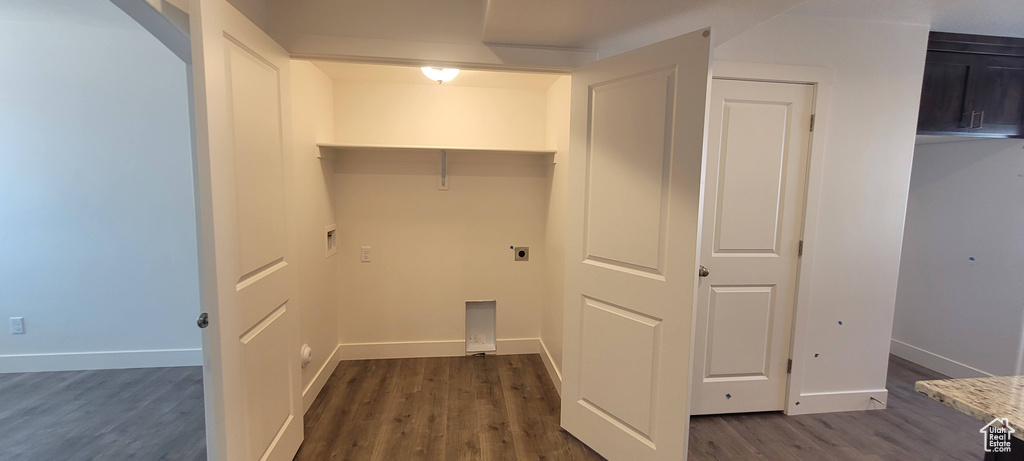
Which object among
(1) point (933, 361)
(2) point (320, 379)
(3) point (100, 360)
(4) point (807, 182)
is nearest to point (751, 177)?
(4) point (807, 182)

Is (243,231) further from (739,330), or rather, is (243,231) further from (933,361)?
(933,361)

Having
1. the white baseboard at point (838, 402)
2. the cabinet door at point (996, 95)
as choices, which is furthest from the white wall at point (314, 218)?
the cabinet door at point (996, 95)

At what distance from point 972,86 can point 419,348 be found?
4183mm

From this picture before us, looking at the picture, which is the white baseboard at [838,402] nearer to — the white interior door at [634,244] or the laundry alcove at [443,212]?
the white interior door at [634,244]

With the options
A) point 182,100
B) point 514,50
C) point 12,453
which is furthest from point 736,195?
point 12,453

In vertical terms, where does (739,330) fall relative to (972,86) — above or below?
below

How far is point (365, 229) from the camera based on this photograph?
2.93m

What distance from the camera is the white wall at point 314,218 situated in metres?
2.14

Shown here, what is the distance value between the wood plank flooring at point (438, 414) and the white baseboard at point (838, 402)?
4.70ft

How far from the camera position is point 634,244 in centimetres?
173

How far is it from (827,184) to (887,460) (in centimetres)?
150

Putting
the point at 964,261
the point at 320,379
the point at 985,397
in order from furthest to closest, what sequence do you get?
the point at 964,261 < the point at 320,379 < the point at 985,397

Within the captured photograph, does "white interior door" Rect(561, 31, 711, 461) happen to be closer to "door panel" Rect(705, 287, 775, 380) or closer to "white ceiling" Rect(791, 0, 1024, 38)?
"door panel" Rect(705, 287, 775, 380)

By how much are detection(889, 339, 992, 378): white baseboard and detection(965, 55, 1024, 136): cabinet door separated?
171cm
